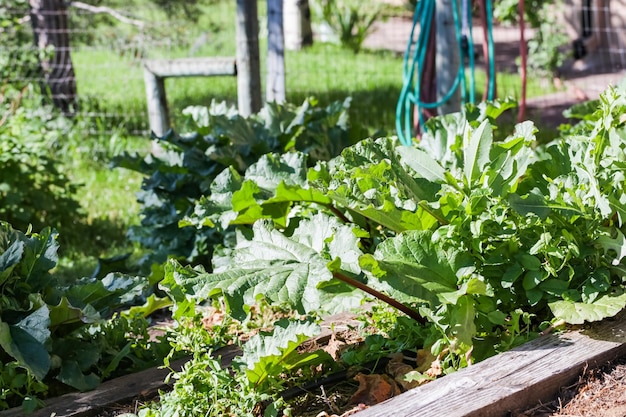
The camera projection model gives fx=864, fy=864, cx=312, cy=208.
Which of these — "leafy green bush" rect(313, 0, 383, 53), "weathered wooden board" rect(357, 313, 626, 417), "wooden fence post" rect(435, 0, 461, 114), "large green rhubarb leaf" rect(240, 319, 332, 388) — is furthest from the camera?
"leafy green bush" rect(313, 0, 383, 53)

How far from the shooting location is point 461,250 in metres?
2.55

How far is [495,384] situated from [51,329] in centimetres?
140

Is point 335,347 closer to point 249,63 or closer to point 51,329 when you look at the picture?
point 51,329

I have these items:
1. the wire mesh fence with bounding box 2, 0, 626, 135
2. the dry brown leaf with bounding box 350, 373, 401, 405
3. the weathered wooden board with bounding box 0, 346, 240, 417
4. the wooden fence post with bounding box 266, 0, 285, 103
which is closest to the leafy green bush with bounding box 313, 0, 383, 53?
the wire mesh fence with bounding box 2, 0, 626, 135

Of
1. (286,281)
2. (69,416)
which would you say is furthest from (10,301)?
(286,281)

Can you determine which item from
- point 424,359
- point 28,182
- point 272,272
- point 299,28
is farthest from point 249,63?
point 299,28

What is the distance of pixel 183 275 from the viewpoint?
100 inches

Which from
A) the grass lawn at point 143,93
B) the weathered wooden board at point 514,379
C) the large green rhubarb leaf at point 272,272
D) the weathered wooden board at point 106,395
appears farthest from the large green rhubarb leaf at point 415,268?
the grass lawn at point 143,93

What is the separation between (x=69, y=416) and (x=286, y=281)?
75cm

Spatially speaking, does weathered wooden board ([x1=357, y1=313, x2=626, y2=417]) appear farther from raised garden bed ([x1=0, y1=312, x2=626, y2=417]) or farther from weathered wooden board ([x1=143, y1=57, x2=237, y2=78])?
weathered wooden board ([x1=143, y1=57, x2=237, y2=78])

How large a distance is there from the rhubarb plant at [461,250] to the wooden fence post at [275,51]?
3.02 metres

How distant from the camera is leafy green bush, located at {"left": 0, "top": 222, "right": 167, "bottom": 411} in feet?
8.36

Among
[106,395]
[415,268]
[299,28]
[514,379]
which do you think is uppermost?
[299,28]

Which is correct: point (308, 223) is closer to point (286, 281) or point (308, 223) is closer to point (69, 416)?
point (286, 281)
